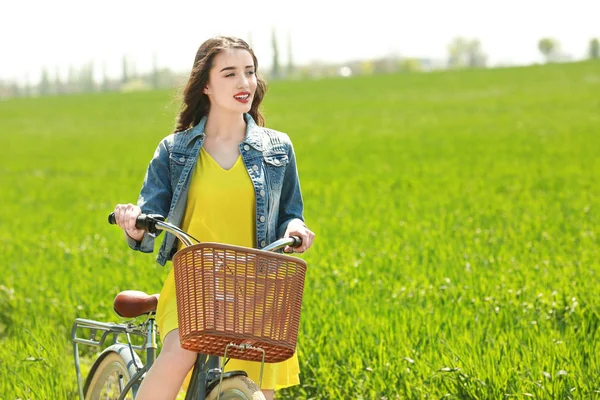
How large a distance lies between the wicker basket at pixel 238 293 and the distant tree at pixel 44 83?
508 ft

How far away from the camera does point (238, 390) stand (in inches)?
133

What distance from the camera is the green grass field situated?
539 centimetres

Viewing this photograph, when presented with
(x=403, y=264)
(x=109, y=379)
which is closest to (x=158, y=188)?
(x=109, y=379)

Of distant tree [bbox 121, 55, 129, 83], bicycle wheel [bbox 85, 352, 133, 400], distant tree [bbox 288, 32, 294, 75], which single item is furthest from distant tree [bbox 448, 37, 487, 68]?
bicycle wheel [bbox 85, 352, 133, 400]

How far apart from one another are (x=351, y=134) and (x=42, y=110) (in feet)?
102

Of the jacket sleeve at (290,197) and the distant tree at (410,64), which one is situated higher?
the jacket sleeve at (290,197)

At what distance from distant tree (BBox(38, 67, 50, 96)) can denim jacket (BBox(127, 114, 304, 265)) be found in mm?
153832

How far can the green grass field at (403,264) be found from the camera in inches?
212

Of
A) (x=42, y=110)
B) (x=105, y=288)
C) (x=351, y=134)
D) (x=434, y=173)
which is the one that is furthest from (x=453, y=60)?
(x=105, y=288)

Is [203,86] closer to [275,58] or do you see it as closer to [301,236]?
[301,236]

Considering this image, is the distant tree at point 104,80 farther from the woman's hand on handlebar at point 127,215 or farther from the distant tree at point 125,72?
the woman's hand on handlebar at point 127,215

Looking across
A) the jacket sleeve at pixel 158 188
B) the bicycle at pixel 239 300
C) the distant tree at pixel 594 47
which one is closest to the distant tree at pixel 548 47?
the distant tree at pixel 594 47

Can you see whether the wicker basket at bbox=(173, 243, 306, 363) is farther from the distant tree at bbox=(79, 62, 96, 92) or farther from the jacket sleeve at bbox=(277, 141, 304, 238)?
the distant tree at bbox=(79, 62, 96, 92)

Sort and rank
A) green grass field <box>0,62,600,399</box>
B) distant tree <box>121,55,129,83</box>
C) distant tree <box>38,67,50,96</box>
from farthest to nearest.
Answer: distant tree <box>38,67,50,96</box> < distant tree <box>121,55,129,83</box> < green grass field <box>0,62,600,399</box>
